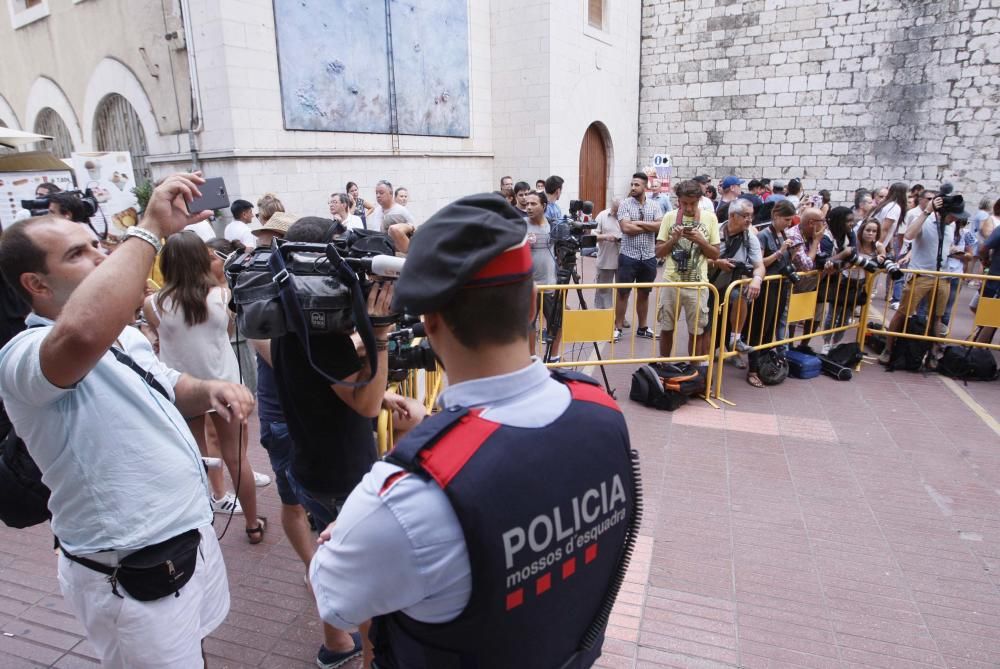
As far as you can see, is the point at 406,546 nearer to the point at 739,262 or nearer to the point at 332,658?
the point at 332,658

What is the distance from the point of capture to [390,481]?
1080 millimetres

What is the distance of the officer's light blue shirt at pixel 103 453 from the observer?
5.56 ft

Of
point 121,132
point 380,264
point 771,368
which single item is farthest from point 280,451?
point 121,132

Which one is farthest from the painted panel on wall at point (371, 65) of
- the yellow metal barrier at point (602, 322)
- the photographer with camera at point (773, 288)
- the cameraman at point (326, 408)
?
the cameraman at point (326, 408)

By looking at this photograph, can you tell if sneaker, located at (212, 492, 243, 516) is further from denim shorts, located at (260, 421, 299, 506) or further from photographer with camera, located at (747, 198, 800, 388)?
photographer with camera, located at (747, 198, 800, 388)

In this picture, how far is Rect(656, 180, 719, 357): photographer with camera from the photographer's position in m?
6.12

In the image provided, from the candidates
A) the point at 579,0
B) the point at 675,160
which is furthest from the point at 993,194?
the point at 579,0

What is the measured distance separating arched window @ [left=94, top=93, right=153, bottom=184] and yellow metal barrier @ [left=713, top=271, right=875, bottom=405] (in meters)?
9.32

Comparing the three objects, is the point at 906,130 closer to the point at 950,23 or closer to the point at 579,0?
the point at 950,23

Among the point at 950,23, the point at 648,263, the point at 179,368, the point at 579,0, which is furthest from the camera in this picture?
the point at 579,0

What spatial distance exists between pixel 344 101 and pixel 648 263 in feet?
19.4

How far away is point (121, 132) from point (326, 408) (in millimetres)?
10832

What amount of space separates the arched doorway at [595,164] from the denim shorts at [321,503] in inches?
544

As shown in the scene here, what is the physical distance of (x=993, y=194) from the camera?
12.6 metres
